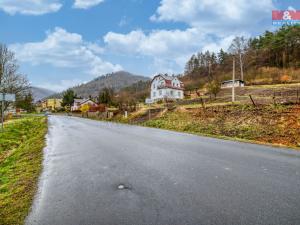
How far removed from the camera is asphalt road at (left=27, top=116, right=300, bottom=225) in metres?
3.62

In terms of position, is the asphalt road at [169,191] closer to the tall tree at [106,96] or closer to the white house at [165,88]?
the white house at [165,88]

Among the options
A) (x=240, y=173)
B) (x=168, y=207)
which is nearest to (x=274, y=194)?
(x=240, y=173)

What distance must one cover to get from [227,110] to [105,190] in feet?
59.0

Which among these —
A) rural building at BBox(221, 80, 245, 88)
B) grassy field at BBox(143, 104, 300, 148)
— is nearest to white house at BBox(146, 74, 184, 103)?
rural building at BBox(221, 80, 245, 88)

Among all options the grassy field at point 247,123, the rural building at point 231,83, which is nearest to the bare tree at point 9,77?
the grassy field at point 247,123

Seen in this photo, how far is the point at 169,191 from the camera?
15.4 ft

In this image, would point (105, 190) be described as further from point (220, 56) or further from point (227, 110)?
point (220, 56)

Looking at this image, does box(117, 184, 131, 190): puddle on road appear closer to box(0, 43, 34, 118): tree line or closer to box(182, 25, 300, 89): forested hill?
box(0, 43, 34, 118): tree line

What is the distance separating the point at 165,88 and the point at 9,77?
35.0 metres

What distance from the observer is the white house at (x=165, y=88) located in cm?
5794

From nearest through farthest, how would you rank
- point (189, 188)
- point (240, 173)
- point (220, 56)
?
point (189, 188)
point (240, 173)
point (220, 56)

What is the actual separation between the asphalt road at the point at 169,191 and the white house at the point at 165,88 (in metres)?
49.3

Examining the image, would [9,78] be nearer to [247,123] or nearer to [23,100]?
[23,100]

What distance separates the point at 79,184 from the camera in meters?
5.33
